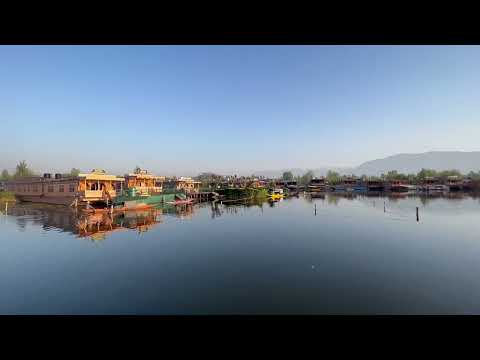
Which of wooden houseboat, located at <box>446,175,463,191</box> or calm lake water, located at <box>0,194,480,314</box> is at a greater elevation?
wooden houseboat, located at <box>446,175,463,191</box>

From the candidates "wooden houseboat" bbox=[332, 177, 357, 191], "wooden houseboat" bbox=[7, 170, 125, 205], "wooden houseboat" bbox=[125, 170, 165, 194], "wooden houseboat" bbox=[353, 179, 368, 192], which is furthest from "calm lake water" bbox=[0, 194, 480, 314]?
"wooden houseboat" bbox=[332, 177, 357, 191]

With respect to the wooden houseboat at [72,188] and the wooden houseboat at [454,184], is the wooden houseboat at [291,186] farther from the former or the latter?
the wooden houseboat at [72,188]

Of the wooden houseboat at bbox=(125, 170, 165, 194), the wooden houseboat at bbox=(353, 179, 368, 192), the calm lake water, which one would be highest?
the wooden houseboat at bbox=(125, 170, 165, 194)

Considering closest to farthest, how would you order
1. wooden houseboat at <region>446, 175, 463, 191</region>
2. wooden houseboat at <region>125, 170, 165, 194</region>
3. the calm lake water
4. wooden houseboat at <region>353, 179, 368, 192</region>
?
the calm lake water, wooden houseboat at <region>125, 170, 165, 194</region>, wooden houseboat at <region>446, 175, 463, 191</region>, wooden houseboat at <region>353, 179, 368, 192</region>

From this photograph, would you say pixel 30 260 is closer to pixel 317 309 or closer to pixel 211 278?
pixel 211 278

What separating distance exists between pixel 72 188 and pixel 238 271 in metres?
31.9

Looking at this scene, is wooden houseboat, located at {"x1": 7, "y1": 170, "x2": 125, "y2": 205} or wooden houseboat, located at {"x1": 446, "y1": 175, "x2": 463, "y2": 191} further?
wooden houseboat, located at {"x1": 446, "y1": 175, "x2": 463, "y2": 191}

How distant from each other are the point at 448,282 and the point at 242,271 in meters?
9.31

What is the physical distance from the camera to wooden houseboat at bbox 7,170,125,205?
30.1 meters

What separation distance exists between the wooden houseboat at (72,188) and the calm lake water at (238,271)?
34.9 feet

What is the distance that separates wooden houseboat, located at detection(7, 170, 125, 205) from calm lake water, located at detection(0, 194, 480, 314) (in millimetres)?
10626

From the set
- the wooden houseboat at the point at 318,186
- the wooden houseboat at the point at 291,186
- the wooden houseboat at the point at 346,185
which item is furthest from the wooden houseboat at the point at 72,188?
the wooden houseboat at the point at 346,185

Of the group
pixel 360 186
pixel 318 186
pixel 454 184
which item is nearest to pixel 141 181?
pixel 318 186

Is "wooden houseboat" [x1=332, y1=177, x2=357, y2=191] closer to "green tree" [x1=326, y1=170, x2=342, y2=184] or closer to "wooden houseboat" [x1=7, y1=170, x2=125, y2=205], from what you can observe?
"green tree" [x1=326, y1=170, x2=342, y2=184]
